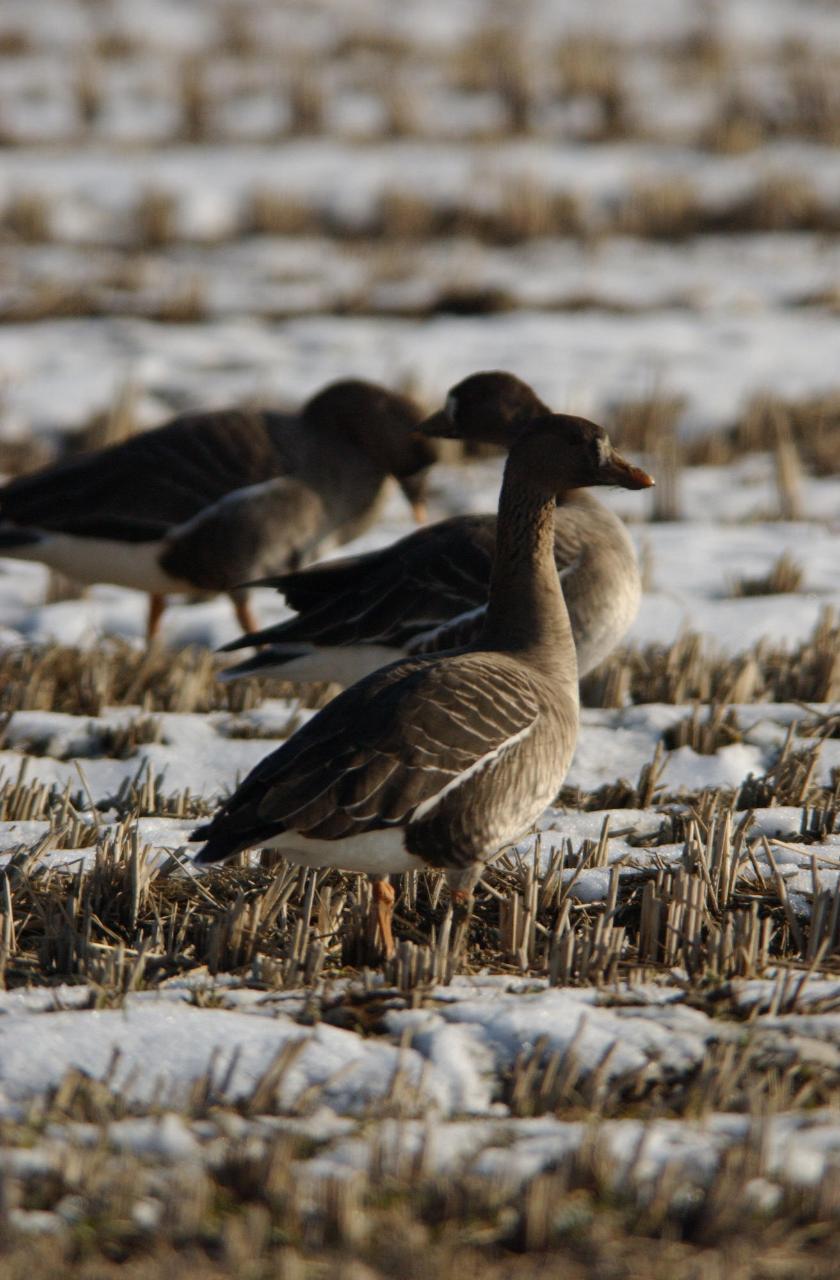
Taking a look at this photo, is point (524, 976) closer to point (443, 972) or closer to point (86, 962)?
point (443, 972)

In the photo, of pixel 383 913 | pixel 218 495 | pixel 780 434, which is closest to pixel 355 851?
pixel 383 913

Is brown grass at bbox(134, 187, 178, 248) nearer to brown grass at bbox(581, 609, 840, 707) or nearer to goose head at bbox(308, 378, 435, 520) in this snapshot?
goose head at bbox(308, 378, 435, 520)

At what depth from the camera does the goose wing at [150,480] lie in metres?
7.11

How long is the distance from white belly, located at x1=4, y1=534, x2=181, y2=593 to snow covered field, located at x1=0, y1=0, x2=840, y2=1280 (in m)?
0.31

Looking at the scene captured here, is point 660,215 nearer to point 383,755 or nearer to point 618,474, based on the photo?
point 618,474

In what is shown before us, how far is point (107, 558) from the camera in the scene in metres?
7.20

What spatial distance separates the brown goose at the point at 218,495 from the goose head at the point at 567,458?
248cm

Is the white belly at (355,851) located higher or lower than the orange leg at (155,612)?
lower

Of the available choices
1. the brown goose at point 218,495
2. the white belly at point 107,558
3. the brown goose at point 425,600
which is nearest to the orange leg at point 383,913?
the brown goose at point 425,600

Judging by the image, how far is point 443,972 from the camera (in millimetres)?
3805

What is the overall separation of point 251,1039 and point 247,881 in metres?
1.09

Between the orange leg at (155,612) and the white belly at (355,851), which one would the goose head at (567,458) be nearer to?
the white belly at (355,851)

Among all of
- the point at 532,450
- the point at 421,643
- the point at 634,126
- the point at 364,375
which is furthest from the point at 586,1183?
the point at 634,126

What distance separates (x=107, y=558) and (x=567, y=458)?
9.97ft
